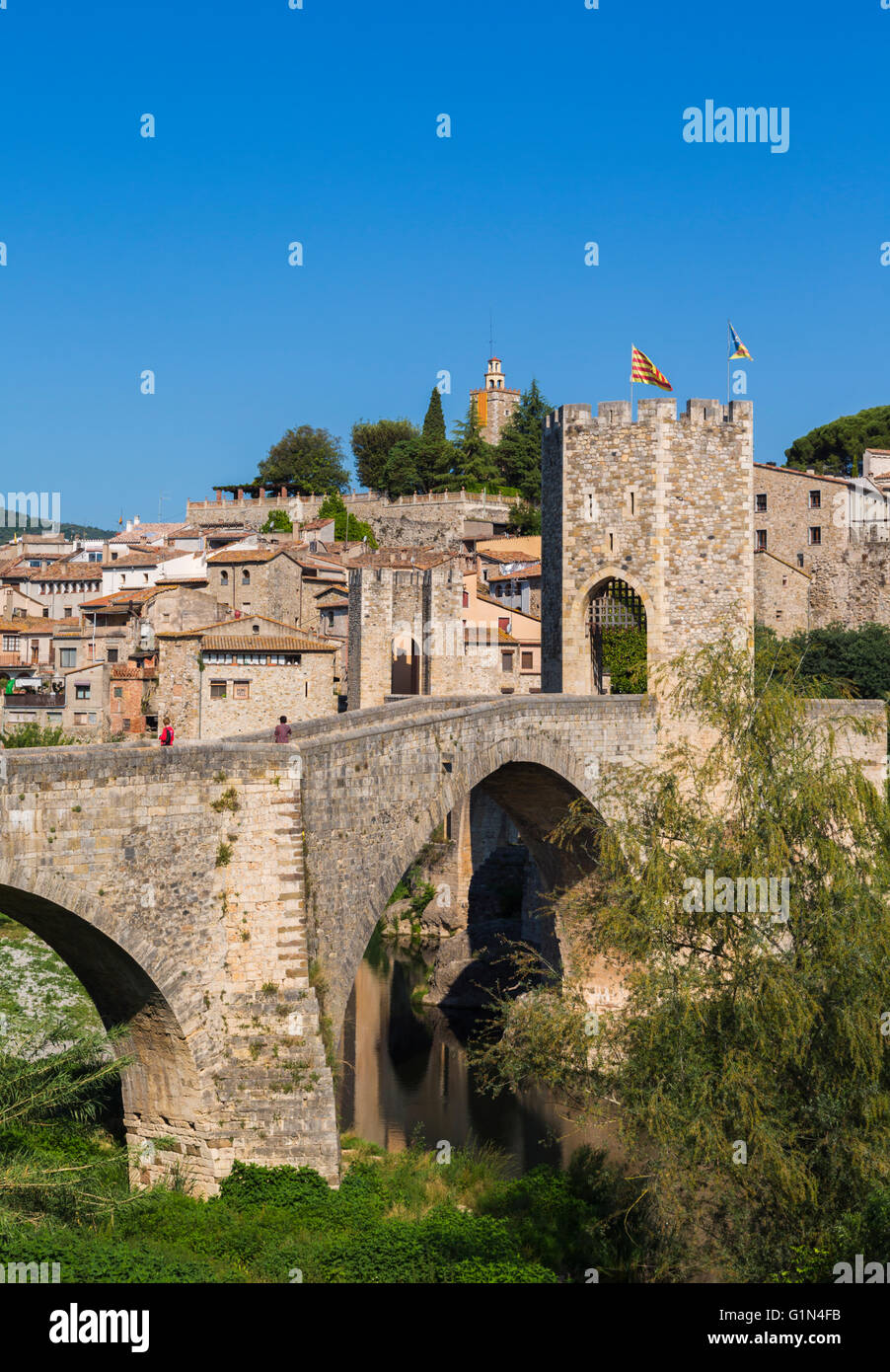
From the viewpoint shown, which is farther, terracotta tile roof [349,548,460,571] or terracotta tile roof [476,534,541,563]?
terracotta tile roof [476,534,541,563]

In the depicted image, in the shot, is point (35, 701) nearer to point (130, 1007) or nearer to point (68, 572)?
point (68, 572)

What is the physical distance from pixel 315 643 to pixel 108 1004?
29.4 meters

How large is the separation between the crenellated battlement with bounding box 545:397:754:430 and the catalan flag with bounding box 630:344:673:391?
1390 millimetres

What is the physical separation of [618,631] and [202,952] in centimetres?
1245

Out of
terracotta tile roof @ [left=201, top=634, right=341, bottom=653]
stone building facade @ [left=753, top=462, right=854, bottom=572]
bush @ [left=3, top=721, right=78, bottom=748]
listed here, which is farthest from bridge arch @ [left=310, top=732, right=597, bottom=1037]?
stone building facade @ [left=753, top=462, right=854, bottom=572]

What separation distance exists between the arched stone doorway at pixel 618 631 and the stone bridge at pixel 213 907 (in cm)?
847

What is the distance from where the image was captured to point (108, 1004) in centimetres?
1395

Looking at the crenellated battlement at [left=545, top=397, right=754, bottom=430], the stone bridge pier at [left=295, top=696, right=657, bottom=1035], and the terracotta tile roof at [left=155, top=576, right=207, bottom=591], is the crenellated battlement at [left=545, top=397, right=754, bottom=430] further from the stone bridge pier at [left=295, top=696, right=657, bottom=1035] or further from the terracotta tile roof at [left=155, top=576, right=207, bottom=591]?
the terracotta tile roof at [left=155, top=576, right=207, bottom=591]

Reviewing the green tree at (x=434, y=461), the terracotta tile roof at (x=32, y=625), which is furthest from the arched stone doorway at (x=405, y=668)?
the green tree at (x=434, y=461)

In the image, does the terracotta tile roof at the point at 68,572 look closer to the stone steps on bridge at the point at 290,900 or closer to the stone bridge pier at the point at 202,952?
the stone steps on bridge at the point at 290,900

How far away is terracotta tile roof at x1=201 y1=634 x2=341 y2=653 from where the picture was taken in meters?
42.4

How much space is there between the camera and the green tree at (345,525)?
68.1 m
